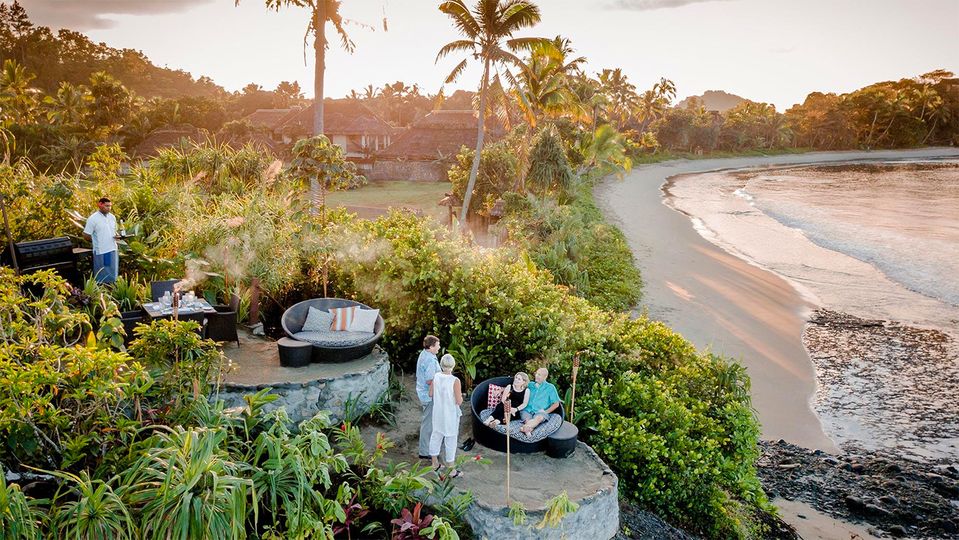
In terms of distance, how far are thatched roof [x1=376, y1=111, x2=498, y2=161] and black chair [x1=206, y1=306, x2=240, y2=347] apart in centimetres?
3584

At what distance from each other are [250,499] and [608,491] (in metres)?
3.88

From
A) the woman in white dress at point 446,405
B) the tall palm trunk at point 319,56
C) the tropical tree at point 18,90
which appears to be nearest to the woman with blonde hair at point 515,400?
the woman in white dress at point 446,405

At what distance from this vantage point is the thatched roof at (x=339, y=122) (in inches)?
1833

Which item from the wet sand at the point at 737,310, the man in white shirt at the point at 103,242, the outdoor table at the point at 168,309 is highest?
the man in white shirt at the point at 103,242

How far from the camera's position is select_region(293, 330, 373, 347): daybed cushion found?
8370 mm

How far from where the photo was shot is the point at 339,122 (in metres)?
47.3

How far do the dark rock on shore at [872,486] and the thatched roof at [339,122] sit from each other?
41.2 m

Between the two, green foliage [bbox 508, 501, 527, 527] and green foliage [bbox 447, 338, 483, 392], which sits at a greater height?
green foliage [bbox 447, 338, 483, 392]

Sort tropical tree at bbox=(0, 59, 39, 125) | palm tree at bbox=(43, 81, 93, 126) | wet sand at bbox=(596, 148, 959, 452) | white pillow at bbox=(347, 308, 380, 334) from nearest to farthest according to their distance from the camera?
white pillow at bbox=(347, 308, 380, 334)
wet sand at bbox=(596, 148, 959, 452)
tropical tree at bbox=(0, 59, 39, 125)
palm tree at bbox=(43, 81, 93, 126)

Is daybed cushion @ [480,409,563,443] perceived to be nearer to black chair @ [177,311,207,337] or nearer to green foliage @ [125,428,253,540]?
green foliage @ [125,428,253,540]

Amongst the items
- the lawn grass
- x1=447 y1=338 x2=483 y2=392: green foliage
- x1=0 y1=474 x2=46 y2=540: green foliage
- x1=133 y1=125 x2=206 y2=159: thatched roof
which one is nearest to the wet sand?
x1=447 y1=338 x2=483 y2=392: green foliage

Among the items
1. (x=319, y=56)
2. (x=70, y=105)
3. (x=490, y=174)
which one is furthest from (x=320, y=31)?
(x=70, y=105)

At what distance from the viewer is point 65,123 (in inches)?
1500

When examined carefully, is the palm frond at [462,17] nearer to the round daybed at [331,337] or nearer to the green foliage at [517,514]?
the round daybed at [331,337]
